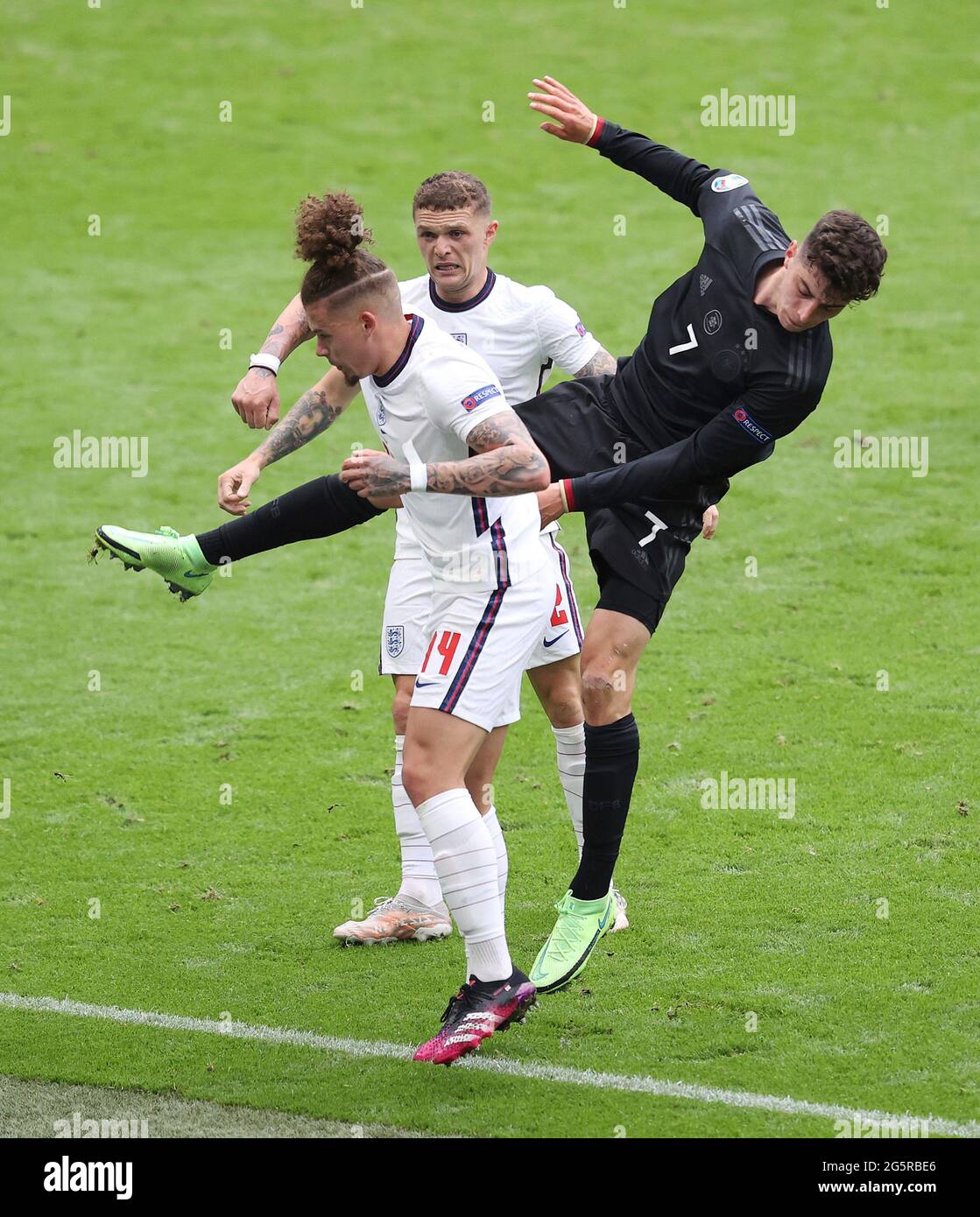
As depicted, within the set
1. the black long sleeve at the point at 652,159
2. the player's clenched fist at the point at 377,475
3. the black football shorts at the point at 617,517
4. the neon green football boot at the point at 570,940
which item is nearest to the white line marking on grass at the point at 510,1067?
the neon green football boot at the point at 570,940

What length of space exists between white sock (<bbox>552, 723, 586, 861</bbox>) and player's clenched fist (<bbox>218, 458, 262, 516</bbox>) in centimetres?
168

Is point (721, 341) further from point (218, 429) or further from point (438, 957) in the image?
point (218, 429)

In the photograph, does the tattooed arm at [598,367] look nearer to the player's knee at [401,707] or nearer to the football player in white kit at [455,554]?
the football player in white kit at [455,554]

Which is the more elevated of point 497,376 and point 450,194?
point 450,194

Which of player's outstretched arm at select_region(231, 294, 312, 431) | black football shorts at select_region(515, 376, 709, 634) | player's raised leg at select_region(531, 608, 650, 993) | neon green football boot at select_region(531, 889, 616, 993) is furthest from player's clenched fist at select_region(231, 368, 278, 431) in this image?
neon green football boot at select_region(531, 889, 616, 993)

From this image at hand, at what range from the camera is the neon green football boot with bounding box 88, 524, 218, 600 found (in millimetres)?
5586

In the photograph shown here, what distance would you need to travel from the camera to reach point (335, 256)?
15.9 ft

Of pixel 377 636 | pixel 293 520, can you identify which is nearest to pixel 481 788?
pixel 293 520

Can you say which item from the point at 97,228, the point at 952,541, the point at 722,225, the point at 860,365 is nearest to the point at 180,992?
the point at 722,225

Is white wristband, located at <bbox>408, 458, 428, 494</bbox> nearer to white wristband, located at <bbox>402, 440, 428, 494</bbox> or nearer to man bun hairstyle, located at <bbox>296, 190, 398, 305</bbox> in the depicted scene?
white wristband, located at <bbox>402, 440, 428, 494</bbox>

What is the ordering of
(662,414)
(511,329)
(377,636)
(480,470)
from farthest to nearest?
(377,636) < (511,329) < (662,414) < (480,470)

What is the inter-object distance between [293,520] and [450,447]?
86 cm

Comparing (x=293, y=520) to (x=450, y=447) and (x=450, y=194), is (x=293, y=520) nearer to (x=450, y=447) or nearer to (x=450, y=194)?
(x=450, y=447)

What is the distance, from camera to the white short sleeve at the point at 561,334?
20.8 feet
